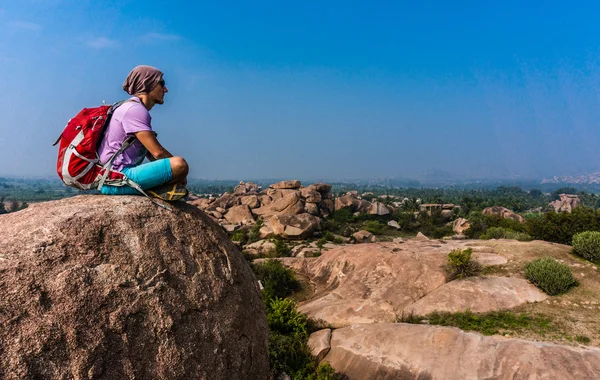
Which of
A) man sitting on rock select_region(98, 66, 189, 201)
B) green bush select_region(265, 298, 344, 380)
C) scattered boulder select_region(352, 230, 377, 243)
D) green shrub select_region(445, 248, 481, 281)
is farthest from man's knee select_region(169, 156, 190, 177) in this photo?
scattered boulder select_region(352, 230, 377, 243)

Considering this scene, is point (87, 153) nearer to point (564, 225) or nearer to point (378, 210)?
point (564, 225)

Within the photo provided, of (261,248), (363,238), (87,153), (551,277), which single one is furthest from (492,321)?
(363,238)

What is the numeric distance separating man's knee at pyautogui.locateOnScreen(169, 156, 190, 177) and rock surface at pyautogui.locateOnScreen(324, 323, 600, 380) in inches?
254

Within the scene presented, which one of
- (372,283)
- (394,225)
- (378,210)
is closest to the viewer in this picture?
(372,283)

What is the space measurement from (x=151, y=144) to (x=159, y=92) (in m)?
0.73

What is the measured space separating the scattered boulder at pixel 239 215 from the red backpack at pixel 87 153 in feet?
147

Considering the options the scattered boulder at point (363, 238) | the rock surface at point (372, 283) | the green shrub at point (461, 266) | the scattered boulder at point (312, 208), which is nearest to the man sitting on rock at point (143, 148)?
the rock surface at point (372, 283)

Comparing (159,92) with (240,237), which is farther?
(240,237)

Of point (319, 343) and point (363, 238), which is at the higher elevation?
point (319, 343)

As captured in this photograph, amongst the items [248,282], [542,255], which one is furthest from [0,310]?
[542,255]

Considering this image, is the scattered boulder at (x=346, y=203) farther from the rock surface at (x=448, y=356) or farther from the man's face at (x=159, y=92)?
the man's face at (x=159, y=92)

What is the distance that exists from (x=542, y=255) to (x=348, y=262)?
730cm

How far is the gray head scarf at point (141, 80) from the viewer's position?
4.11 m

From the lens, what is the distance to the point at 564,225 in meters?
20.4
